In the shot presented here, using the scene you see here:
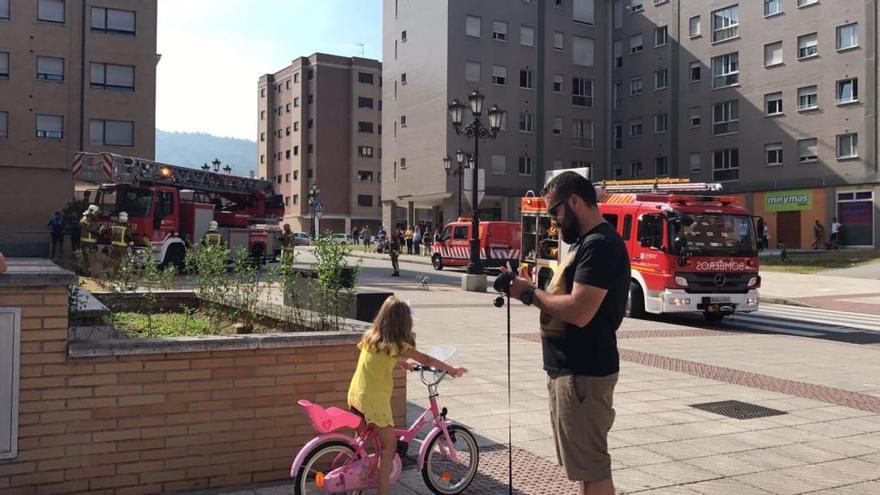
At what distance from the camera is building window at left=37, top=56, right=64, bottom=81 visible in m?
37.0

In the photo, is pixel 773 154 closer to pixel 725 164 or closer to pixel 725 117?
pixel 725 164

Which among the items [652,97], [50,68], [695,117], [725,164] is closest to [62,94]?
[50,68]

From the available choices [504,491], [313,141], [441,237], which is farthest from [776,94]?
[313,141]

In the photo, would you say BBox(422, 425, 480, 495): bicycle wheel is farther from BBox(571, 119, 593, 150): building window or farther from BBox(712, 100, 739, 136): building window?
BBox(571, 119, 593, 150): building window

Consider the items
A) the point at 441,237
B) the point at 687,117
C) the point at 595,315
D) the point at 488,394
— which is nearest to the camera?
the point at 595,315

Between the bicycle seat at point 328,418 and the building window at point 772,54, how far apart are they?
4576 centimetres

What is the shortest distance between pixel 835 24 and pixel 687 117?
11.2 metres

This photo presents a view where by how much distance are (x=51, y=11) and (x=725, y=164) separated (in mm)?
39181

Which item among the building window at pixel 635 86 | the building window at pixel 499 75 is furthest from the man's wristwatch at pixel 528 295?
the building window at pixel 635 86

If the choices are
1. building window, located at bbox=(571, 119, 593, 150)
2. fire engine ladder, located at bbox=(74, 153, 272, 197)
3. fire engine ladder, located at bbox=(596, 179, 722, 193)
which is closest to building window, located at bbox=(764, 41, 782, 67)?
building window, located at bbox=(571, 119, 593, 150)

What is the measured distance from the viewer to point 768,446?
6.24 m

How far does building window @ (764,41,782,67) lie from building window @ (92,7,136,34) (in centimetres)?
3565

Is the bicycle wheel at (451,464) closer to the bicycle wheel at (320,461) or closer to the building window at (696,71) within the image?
the bicycle wheel at (320,461)

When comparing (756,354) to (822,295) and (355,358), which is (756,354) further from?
(822,295)
